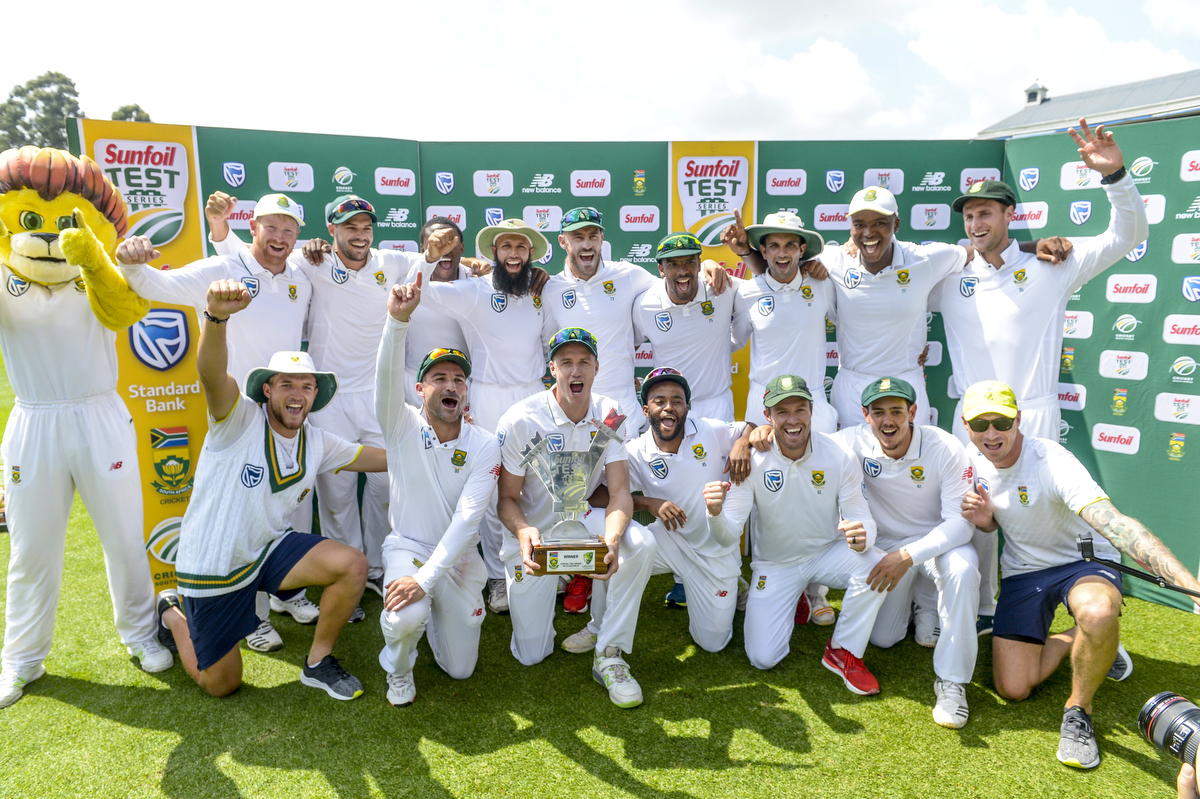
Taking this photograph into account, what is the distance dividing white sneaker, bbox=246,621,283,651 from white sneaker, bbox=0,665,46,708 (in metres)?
1.14

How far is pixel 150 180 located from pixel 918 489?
6051 millimetres

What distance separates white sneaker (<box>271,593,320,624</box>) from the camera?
5.06 metres

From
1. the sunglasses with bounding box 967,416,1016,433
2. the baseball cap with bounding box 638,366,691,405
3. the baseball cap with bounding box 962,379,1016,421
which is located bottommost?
the sunglasses with bounding box 967,416,1016,433

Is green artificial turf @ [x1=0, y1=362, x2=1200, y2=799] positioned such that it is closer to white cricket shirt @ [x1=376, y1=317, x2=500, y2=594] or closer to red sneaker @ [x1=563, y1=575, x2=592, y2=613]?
red sneaker @ [x1=563, y1=575, x2=592, y2=613]

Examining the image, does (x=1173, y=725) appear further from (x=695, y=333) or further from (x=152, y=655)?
(x=152, y=655)

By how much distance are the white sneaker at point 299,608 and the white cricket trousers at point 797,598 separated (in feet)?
10.00

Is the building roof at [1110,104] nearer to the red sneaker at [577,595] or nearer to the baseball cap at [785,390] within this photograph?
the baseball cap at [785,390]

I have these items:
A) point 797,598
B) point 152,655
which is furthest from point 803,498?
point 152,655

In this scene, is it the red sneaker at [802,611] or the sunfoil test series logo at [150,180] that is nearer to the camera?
the red sneaker at [802,611]

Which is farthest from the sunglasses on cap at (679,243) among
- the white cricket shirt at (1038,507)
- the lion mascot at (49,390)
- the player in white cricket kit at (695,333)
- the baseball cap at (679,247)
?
the lion mascot at (49,390)

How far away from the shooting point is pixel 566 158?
631cm

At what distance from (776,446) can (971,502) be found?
1.15 metres

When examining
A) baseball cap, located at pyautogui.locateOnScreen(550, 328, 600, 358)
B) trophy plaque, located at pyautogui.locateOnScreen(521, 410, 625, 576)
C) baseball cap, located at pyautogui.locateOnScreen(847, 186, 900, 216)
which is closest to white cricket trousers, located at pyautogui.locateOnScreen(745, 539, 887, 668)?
trophy plaque, located at pyautogui.locateOnScreen(521, 410, 625, 576)

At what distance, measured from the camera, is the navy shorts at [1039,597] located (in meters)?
3.97
